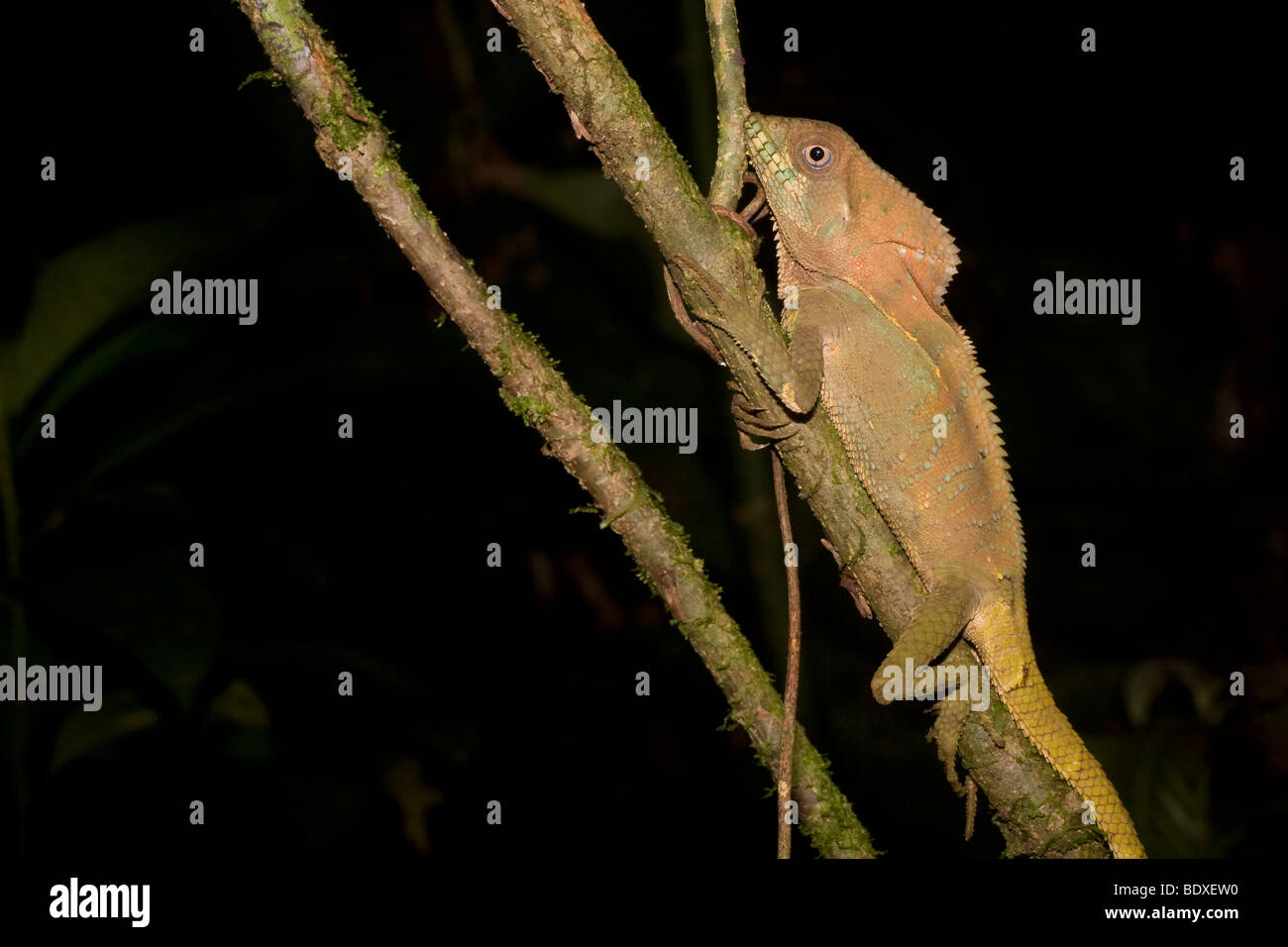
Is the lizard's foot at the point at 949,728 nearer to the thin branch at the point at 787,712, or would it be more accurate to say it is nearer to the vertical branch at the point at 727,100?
the thin branch at the point at 787,712

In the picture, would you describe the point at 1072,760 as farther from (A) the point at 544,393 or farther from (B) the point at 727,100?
(B) the point at 727,100

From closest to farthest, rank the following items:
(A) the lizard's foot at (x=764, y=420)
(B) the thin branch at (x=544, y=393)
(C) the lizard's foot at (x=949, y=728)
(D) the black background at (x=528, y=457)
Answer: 1. (B) the thin branch at (x=544, y=393)
2. (A) the lizard's foot at (x=764, y=420)
3. (C) the lizard's foot at (x=949, y=728)
4. (D) the black background at (x=528, y=457)

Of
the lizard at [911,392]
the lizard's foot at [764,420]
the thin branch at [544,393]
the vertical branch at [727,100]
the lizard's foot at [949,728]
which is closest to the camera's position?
the thin branch at [544,393]

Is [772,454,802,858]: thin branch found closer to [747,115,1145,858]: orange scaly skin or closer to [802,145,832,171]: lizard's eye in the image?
[747,115,1145,858]: orange scaly skin

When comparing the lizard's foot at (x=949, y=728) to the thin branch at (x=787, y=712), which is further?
the lizard's foot at (x=949, y=728)

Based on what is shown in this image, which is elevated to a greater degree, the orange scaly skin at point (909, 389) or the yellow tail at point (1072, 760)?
the orange scaly skin at point (909, 389)

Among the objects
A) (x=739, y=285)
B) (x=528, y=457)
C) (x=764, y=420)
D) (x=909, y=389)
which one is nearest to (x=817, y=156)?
(x=909, y=389)

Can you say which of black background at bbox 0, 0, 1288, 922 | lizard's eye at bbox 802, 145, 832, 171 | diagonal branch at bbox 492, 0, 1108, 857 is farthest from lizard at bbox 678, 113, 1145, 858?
black background at bbox 0, 0, 1288, 922

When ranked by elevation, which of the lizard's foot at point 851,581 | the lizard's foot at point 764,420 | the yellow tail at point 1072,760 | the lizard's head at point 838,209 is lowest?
the yellow tail at point 1072,760

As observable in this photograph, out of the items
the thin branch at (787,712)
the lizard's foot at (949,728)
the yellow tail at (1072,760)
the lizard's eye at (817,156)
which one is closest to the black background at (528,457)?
the thin branch at (787,712)
